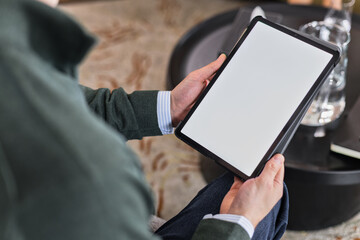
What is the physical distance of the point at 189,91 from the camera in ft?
2.70

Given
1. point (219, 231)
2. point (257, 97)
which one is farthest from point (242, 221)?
point (257, 97)

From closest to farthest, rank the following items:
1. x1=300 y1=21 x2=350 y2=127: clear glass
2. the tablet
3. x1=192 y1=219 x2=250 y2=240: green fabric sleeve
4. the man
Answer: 1. the man
2. x1=192 y1=219 x2=250 y2=240: green fabric sleeve
3. the tablet
4. x1=300 y1=21 x2=350 y2=127: clear glass

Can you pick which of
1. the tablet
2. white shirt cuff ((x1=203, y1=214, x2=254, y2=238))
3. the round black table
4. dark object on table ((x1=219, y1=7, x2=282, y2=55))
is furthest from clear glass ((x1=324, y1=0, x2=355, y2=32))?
white shirt cuff ((x1=203, y1=214, x2=254, y2=238))

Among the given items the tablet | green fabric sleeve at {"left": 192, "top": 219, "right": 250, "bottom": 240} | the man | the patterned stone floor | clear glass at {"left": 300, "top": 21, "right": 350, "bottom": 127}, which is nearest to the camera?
the man

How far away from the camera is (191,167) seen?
129 cm

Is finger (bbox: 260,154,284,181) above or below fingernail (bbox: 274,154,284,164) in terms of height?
below

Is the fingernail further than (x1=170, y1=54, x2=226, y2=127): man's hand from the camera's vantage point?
No

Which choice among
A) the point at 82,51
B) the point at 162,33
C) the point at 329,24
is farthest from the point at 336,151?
the point at 162,33

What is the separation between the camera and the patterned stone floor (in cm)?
121

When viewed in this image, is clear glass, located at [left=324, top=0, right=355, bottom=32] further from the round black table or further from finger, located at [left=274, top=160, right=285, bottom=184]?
finger, located at [left=274, top=160, right=285, bottom=184]

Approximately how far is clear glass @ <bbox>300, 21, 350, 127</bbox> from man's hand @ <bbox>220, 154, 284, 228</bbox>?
1.03 ft

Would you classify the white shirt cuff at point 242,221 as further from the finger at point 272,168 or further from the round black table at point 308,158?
the round black table at point 308,158

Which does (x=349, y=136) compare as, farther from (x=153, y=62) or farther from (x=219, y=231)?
(x=153, y=62)

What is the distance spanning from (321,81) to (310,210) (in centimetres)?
41
